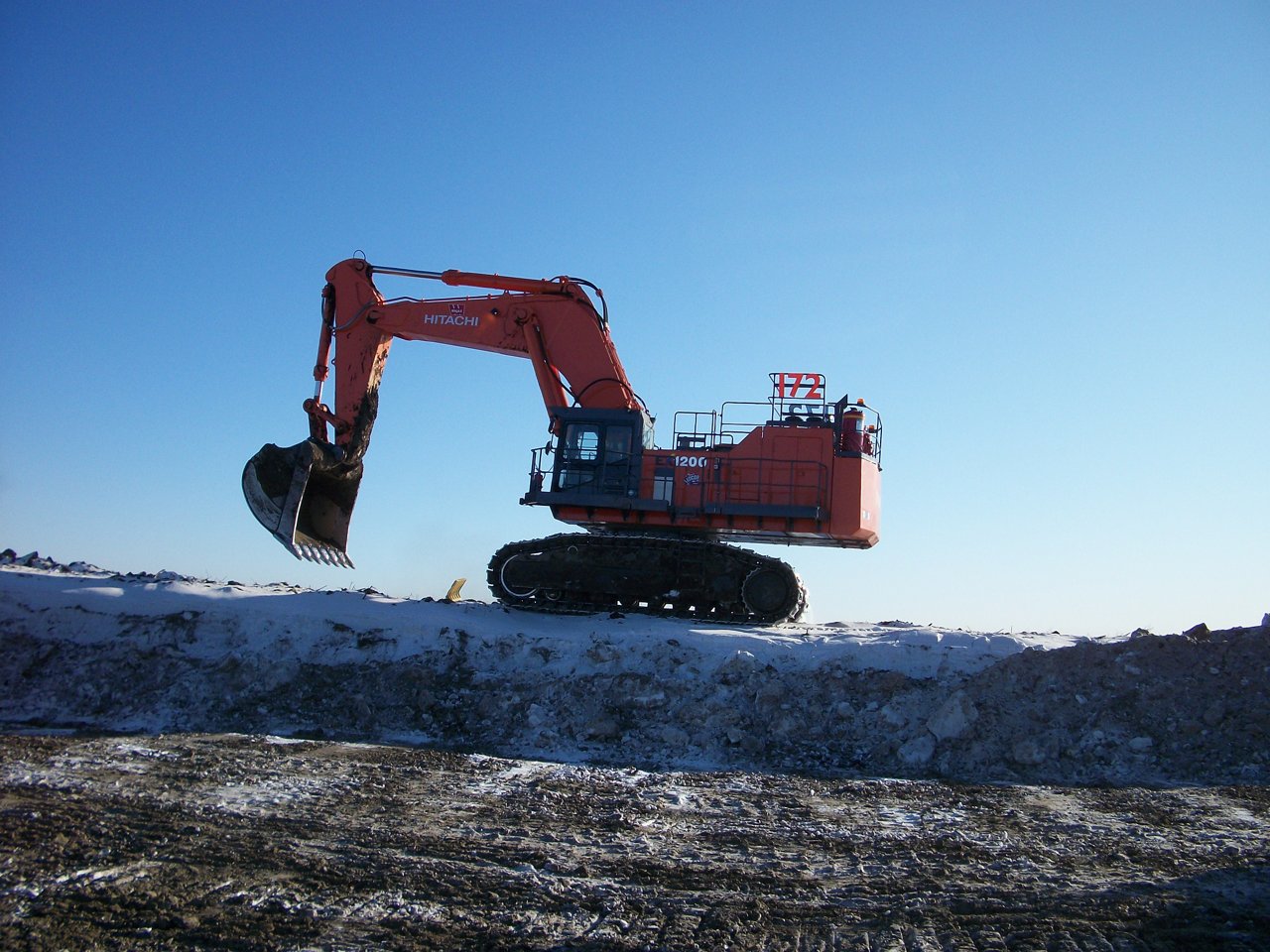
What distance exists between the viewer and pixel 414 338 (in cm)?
1712

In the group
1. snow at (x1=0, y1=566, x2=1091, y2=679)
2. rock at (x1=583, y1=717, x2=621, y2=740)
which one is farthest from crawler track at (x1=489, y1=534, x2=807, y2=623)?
rock at (x1=583, y1=717, x2=621, y2=740)

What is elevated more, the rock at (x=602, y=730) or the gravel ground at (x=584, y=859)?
the rock at (x=602, y=730)

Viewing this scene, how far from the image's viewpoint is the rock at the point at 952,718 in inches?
411

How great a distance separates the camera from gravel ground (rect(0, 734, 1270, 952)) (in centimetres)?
512

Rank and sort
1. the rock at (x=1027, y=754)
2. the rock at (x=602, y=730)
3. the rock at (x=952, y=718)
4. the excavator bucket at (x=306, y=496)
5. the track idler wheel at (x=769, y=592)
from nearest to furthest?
the rock at (x=1027, y=754), the rock at (x=952, y=718), the rock at (x=602, y=730), the excavator bucket at (x=306, y=496), the track idler wheel at (x=769, y=592)

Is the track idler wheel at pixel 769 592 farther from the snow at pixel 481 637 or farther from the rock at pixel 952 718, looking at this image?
the rock at pixel 952 718

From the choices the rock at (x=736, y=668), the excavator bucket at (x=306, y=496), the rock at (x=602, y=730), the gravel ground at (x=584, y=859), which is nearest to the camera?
the gravel ground at (x=584, y=859)

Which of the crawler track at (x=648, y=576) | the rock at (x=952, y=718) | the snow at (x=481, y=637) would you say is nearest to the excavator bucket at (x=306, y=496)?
the snow at (x=481, y=637)

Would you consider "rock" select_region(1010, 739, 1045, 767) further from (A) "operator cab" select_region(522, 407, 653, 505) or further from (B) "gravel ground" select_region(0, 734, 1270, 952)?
(A) "operator cab" select_region(522, 407, 653, 505)

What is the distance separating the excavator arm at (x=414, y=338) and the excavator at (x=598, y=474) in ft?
0.08

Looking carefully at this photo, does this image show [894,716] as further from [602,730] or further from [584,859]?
[584,859]

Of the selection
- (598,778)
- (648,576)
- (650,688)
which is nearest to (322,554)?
(648,576)

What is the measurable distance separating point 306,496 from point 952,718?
10.7 meters

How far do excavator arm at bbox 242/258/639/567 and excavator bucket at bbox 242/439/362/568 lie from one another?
0.02 metres
